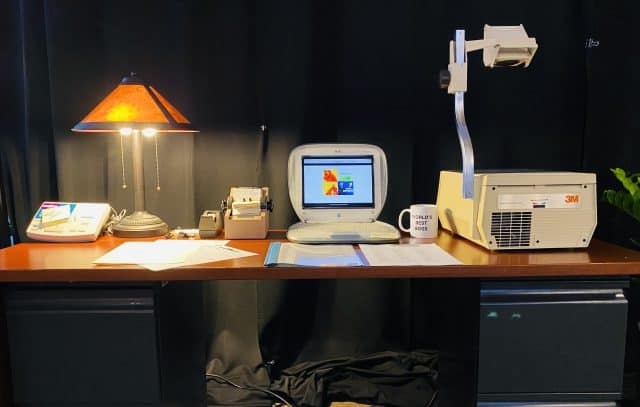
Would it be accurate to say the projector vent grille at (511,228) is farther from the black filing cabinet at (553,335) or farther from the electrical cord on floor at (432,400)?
the electrical cord on floor at (432,400)

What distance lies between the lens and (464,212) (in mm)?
1511

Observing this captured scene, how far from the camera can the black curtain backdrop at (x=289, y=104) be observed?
6.18 feet

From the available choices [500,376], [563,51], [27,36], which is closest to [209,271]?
[500,376]

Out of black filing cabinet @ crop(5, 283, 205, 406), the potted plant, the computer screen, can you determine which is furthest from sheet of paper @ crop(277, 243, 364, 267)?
the potted plant

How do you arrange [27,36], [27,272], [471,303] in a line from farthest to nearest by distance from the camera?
[27,36] < [471,303] < [27,272]

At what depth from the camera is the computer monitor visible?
66.7 inches

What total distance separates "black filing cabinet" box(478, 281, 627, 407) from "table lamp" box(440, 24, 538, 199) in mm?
336

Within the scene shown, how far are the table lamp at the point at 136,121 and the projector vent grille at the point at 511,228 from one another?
1092mm

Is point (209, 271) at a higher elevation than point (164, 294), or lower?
higher

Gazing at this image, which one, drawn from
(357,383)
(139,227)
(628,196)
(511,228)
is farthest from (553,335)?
(139,227)

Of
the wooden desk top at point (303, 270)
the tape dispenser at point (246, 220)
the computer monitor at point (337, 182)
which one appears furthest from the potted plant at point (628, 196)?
the tape dispenser at point (246, 220)

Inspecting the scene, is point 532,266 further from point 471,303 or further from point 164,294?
point 164,294

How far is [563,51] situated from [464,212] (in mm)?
965

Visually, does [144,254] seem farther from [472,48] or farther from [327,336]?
[472,48]
